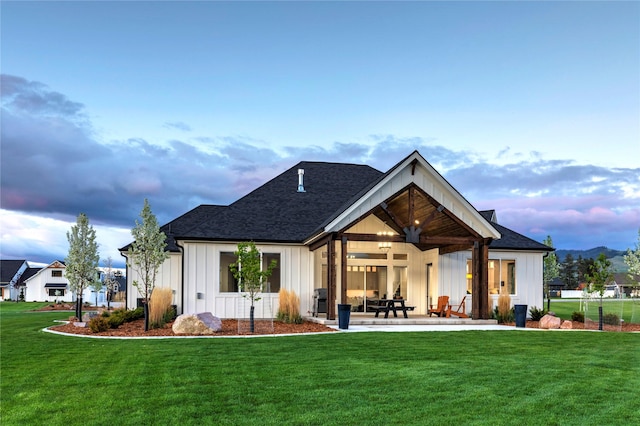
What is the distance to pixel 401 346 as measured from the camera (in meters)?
12.3

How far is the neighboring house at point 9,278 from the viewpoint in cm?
7300

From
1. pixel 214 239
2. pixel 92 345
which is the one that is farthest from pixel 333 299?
pixel 92 345

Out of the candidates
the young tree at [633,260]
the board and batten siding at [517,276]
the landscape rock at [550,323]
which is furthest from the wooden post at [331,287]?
the young tree at [633,260]

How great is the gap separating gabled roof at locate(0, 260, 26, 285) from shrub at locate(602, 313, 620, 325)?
72972 millimetres

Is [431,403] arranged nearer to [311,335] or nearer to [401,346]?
[401,346]

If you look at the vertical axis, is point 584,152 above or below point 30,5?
below

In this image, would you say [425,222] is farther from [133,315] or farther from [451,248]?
[133,315]

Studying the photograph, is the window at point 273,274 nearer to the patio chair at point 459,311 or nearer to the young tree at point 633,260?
the patio chair at point 459,311

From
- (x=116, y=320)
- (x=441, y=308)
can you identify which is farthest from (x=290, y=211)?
(x=116, y=320)

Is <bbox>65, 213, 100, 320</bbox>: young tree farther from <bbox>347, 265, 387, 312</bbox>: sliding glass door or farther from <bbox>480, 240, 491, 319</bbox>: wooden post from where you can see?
<bbox>480, 240, 491, 319</bbox>: wooden post

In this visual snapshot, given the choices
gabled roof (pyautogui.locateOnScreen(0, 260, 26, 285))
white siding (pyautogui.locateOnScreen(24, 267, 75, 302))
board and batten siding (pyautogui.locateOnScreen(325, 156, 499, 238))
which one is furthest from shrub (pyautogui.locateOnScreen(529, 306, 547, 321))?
gabled roof (pyautogui.locateOnScreen(0, 260, 26, 285))

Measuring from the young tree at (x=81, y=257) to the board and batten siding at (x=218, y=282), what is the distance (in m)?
4.68

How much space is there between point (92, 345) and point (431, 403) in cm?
849

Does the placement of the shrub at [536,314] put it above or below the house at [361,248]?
below
